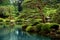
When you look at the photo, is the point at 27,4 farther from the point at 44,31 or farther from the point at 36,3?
the point at 44,31

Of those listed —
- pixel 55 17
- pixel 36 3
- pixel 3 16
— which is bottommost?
pixel 3 16

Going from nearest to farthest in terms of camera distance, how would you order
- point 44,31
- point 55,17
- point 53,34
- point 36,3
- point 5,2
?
point 53,34
point 44,31
point 55,17
point 36,3
point 5,2

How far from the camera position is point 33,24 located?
31.4m

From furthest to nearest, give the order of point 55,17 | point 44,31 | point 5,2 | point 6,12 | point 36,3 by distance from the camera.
→ point 5,2 → point 6,12 → point 36,3 → point 55,17 → point 44,31

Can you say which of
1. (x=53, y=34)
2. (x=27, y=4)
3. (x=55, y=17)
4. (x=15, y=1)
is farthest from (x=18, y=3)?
(x=53, y=34)

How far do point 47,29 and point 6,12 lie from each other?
105ft

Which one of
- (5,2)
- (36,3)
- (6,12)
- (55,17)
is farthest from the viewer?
(5,2)

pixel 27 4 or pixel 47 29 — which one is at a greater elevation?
pixel 27 4

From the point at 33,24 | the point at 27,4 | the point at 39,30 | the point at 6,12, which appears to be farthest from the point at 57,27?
the point at 6,12

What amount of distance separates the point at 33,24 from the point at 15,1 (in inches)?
1540

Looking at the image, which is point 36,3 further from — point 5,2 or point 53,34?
point 5,2

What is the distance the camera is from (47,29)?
2683 cm

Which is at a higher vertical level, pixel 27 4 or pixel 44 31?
pixel 27 4

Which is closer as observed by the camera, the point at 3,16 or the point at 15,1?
the point at 3,16
